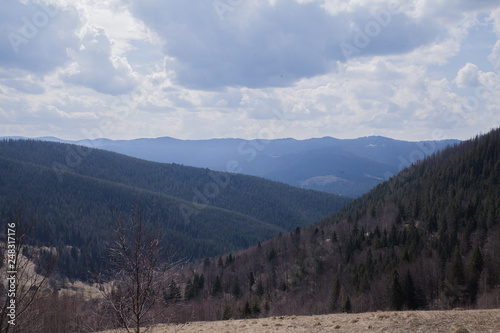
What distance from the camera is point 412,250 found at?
76375 millimetres

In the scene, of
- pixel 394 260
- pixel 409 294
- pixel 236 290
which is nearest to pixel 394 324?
pixel 409 294

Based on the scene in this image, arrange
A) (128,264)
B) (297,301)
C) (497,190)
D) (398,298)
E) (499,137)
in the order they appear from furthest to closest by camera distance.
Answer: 1. (499,137)
2. (497,190)
3. (297,301)
4. (398,298)
5. (128,264)

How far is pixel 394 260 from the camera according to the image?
242 ft

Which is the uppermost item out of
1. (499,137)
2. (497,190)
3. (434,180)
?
(499,137)

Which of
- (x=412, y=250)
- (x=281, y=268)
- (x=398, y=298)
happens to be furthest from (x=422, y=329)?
(x=281, y=268)

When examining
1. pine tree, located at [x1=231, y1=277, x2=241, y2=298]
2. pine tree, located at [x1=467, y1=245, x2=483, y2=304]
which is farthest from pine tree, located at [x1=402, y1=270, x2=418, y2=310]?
pine tree, located at [x1=231, y1=277, x2=241, y2=298]

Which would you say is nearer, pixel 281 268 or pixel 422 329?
pixel 422 329

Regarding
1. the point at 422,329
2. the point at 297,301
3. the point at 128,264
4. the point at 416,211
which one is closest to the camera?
the point at 128,264

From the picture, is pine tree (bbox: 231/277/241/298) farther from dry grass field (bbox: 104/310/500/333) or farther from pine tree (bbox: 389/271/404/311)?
dry grass field (bbox: 104/310/500/333)

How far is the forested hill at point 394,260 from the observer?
55.2 meters

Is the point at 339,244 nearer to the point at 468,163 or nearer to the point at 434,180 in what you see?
the point at 434,180

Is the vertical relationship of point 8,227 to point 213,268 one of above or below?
above

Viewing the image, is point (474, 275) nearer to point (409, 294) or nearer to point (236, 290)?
point (409, 294)

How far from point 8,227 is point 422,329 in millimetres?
21495
